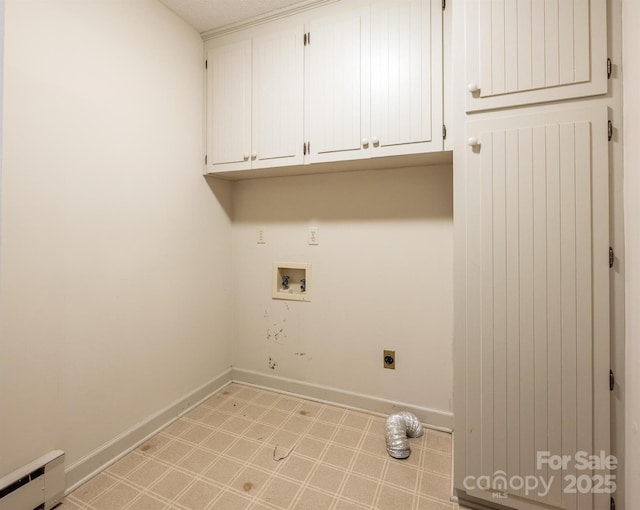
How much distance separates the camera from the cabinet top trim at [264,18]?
72.1 inches

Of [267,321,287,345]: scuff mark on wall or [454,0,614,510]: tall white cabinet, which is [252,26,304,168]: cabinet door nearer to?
[454,0,614,510]: tall white cabinet

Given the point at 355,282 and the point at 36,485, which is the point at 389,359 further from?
the point at 36,485

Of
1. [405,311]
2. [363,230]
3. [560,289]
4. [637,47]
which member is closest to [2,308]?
[363,230]

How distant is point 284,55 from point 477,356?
1878mm

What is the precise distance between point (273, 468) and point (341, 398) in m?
0.70

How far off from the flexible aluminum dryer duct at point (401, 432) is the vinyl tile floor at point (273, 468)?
0.11 feet

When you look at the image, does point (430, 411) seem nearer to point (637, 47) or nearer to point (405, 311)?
point (405, 311)

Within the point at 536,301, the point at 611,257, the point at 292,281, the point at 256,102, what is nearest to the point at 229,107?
the point at 256,102

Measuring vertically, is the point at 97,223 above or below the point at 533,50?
below

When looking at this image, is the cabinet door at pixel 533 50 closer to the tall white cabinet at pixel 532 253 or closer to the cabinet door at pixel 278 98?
the tall white cabinet at pixel 532 253

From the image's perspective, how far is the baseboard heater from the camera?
1.20 m

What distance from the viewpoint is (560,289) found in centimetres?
117

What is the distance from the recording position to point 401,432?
5.65 feet

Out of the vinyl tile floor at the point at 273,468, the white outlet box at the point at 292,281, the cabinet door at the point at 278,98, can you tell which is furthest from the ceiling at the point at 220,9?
the vinyl tile floor at the point at 273,468
